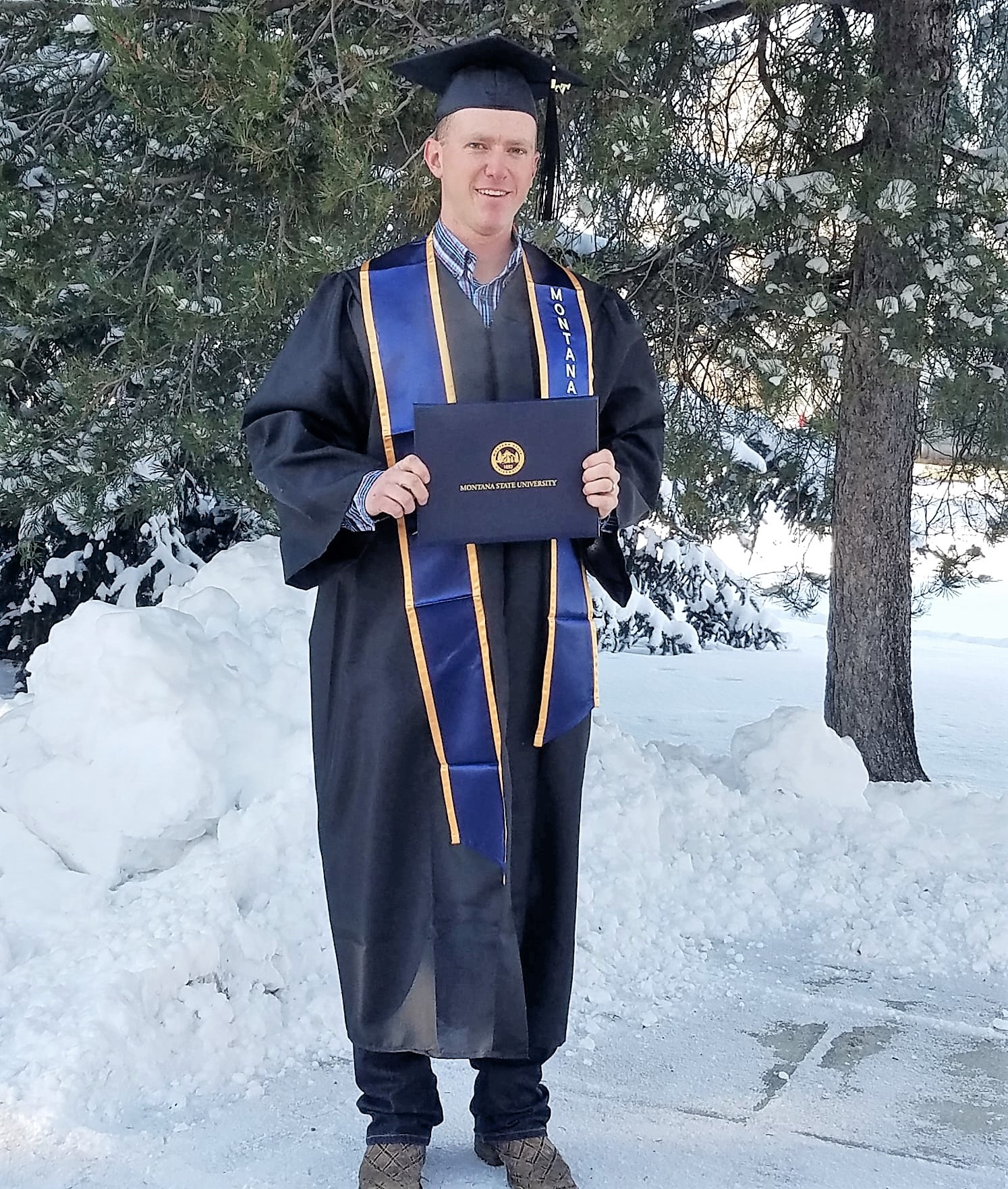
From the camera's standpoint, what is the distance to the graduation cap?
2197mm

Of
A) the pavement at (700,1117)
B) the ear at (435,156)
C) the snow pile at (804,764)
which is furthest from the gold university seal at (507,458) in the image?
the snow pile at (804,764)

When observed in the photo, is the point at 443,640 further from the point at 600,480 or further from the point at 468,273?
the point at 468,273

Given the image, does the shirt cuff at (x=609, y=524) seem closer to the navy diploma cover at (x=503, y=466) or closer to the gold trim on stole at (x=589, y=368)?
the gold trim on stole at (x=589, y=368)

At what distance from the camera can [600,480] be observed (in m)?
2.12

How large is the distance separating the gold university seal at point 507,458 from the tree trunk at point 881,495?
9.62 ft

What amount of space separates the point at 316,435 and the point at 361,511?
8.3 inches

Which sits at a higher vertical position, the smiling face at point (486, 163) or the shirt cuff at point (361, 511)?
the smiling face at point (486, 163)

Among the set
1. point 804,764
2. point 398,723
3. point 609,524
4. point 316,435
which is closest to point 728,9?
point 804,764

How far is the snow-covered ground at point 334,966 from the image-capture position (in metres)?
2.55

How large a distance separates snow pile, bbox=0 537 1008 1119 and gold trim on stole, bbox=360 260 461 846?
99 cm

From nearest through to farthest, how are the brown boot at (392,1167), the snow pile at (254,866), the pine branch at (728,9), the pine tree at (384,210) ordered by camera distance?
the brown boot at (392,1167) → the snow pile at (254,866) → the pine tree at (384,210) → the pine branch at (728,9)

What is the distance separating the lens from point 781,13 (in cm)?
483

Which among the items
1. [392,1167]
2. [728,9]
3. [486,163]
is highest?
[728,9]

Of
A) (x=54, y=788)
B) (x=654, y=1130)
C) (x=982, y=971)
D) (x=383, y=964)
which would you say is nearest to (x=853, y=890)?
(x=982, y=971)
